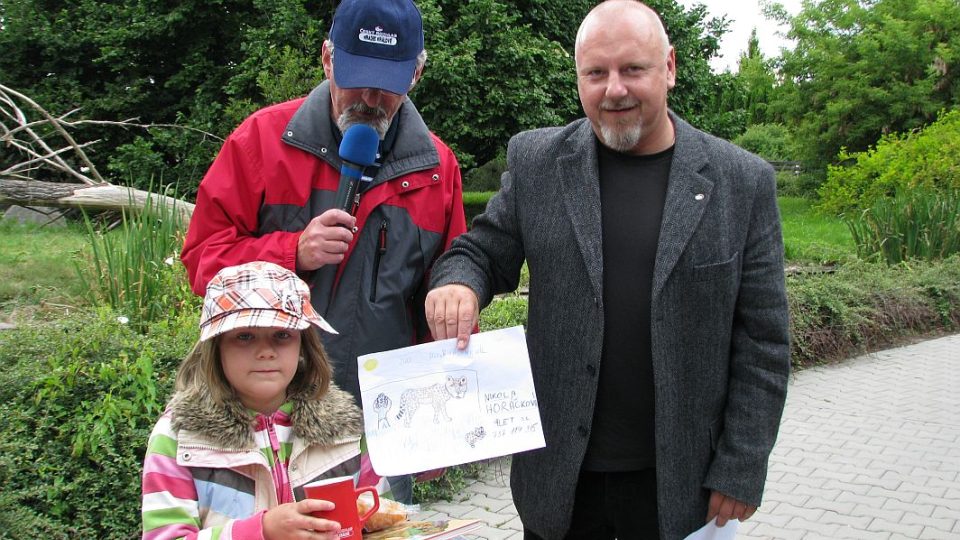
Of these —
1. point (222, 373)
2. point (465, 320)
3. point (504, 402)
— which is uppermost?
point (465, 320)

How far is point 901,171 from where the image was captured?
15570 mm

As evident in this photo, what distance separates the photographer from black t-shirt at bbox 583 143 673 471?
2406 millimetres

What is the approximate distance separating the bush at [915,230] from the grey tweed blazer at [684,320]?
10503mm

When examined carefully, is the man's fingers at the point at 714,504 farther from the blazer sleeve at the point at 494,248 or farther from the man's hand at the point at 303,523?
the man's hand at the point at 303,523

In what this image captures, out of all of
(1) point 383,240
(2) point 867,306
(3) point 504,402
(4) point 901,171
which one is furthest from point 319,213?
(4) point 901,171

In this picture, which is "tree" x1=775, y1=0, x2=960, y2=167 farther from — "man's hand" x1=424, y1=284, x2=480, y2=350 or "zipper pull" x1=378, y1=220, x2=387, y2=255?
"man's hand" x1=424, y1=284, x2=480, y2=350

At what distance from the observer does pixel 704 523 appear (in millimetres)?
2441

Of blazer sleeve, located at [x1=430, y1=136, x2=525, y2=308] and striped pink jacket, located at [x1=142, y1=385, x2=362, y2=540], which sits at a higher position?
blazer sleeve, located at [x1=430, y1=136, x2=525, y2=308]

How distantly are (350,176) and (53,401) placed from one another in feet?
8.15

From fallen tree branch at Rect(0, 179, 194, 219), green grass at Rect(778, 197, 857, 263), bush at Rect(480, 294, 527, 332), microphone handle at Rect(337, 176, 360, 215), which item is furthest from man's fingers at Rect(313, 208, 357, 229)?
fallen tree branch at Rect(0, 179, 194, 219)

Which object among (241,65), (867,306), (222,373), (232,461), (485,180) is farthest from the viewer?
(485,180)

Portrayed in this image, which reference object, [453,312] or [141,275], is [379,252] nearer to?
[453,312]

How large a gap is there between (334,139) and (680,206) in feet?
3.41

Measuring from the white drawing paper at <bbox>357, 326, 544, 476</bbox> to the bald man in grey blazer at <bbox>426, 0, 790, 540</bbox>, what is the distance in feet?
0.32
